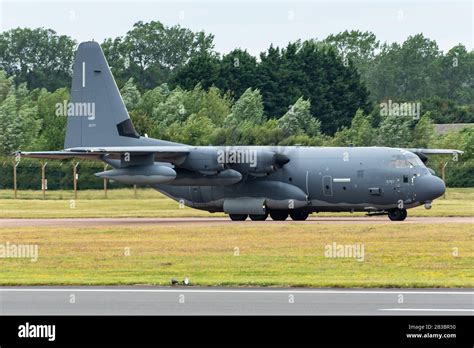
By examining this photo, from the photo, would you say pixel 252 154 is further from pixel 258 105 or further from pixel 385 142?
pixel 258 105

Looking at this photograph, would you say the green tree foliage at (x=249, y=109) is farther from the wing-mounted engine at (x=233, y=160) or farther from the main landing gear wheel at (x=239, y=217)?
the wing-mounted engine at (x=233, y=160)

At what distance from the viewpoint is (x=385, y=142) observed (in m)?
58.5

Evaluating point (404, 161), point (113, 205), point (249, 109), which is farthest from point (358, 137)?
point (404, 161)

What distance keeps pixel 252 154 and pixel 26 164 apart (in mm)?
22531

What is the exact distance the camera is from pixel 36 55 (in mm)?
110125

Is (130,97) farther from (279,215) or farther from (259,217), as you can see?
(259,217)

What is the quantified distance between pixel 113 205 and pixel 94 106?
25.3 ft

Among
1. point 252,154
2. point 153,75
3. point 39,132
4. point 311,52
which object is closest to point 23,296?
point 252,154

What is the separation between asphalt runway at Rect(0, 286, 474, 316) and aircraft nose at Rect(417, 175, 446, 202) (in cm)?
1964

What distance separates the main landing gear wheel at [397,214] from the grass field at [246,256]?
339cm

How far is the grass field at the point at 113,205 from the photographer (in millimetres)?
46062

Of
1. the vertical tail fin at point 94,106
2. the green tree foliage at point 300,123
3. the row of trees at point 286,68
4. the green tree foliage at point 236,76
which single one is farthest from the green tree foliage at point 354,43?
the vertical tail fin at point 94,106

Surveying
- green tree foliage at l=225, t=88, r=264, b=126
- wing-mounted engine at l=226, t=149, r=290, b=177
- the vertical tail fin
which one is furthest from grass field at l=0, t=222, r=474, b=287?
green tree foliage at l=225, t=88, r=264, b=126
